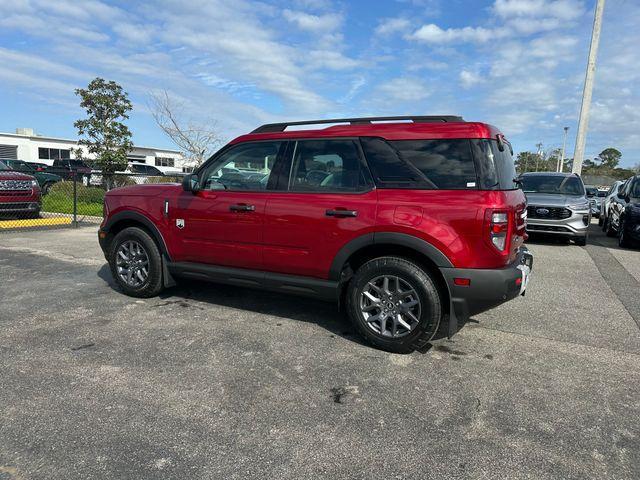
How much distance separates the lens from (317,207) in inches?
154

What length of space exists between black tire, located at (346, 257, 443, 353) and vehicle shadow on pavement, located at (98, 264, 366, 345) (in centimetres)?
32

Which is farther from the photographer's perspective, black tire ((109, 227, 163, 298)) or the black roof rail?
black tire ((109, 227, 163, 298))

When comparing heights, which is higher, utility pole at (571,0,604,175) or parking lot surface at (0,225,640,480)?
utility pole at (571,0,604,175)

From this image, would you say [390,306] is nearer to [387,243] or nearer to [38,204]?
[387,243]

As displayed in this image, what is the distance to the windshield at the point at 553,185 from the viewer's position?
34.0ft

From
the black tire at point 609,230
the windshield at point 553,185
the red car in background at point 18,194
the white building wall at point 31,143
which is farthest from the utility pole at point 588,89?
the white building wall at point 31,143

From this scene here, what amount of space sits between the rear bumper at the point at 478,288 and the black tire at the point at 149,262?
3.10 metres

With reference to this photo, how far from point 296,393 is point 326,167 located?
1.99m

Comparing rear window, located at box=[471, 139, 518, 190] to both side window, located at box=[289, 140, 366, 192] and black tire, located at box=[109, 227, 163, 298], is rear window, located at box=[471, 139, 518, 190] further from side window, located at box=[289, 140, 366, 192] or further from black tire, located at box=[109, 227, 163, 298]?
black tire, located at box=[109, 227, 163, 298]

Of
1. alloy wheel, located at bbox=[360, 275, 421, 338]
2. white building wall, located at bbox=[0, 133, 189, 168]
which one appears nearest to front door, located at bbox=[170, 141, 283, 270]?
alloy wheel, located at bbox=[360, 275, 421, 338]

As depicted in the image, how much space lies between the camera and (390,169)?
3.75 meters

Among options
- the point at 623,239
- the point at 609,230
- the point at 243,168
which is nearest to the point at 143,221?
the point at 243,168

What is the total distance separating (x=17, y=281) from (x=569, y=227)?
9.97 meters

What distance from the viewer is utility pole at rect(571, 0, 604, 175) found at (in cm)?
1686
